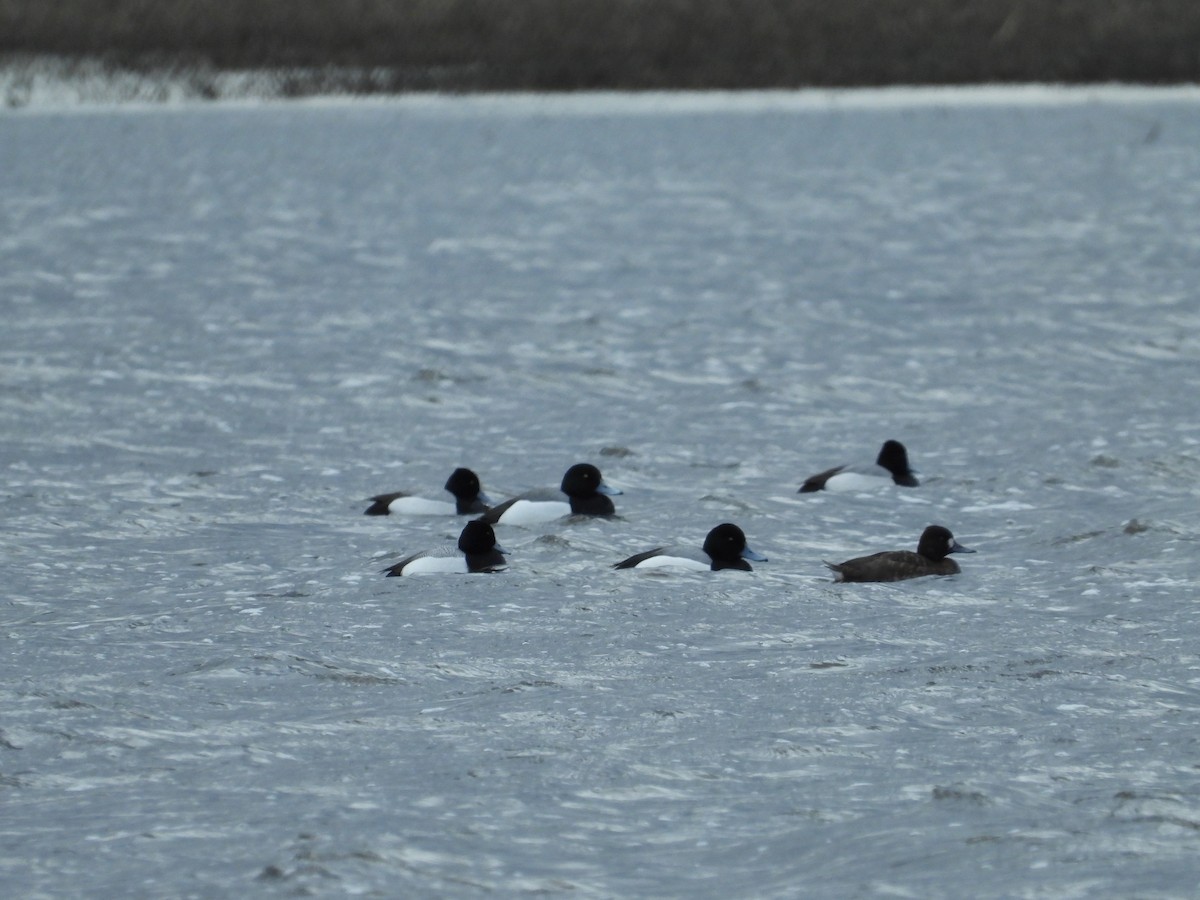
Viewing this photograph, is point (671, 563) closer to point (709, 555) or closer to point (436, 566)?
point (709, 555)

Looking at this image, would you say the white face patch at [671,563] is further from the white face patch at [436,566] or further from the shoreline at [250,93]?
the shoreline at [250,93]

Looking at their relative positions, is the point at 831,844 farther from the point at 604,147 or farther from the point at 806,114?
the point at 806,114

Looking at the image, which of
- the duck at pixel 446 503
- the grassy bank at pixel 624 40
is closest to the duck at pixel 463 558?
the duck at pixel 446 503

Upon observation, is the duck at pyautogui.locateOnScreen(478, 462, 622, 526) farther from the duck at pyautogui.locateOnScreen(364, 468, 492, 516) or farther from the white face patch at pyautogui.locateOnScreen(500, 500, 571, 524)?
the duck at pyautogui.locateOnScreen(364, 468, 492, 516)

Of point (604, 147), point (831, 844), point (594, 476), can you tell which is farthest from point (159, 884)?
point (604, 147)

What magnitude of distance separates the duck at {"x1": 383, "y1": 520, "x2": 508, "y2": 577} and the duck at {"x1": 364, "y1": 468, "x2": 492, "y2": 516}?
1.17 meters

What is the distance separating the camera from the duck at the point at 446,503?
11.1 meters

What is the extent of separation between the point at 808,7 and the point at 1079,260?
2462cm

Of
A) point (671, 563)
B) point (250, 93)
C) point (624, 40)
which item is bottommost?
point (671, 563)

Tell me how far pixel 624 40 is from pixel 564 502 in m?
34.1

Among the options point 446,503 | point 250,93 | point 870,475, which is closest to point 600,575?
point 446,503

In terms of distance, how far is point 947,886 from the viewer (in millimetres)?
5801

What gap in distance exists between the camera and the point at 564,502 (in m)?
11.0

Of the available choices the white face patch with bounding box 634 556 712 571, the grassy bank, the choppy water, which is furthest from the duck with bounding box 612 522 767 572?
the grassy bank
